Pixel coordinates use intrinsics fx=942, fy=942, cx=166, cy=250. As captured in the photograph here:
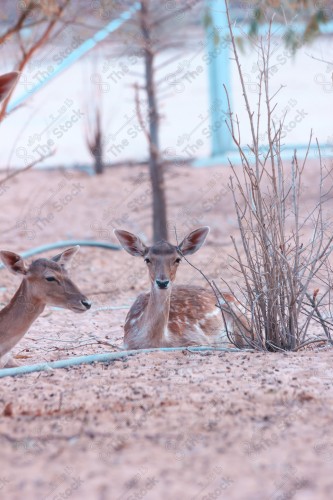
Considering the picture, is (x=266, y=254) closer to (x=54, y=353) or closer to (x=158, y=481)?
(x=54, y=353)

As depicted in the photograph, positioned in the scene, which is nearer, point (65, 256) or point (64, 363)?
point (64, 363)

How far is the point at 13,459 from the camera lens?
13.6 ft

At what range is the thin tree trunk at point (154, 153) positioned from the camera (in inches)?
473

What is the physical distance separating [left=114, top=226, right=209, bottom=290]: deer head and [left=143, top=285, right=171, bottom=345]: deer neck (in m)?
0.09

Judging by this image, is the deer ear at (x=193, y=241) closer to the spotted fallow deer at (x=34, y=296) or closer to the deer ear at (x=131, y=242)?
the deer ear at (x=131, y=242)

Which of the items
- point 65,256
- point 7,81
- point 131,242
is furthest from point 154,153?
point 7,81

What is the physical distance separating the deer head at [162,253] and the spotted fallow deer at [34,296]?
1.98 ft

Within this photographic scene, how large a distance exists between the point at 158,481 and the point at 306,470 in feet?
2.03

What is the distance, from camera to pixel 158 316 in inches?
290

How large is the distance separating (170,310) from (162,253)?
0.65 m

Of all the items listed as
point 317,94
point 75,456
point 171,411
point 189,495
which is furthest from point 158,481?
point 317,94

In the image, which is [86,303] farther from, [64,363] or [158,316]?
[64,363]

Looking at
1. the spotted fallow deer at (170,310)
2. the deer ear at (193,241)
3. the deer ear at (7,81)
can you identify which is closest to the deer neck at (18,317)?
the spotted fallow deer at (170,310)

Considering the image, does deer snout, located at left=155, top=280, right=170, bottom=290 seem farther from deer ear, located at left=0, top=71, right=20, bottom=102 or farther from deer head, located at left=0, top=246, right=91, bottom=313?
deer ear, located at left=0, top=71, right=20, bottom=102
